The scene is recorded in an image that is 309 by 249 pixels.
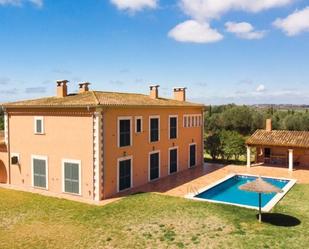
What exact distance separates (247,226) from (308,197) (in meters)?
7.43

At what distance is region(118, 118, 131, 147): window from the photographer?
70.3ft

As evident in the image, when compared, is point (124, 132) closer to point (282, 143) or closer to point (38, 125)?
point (38, 125)

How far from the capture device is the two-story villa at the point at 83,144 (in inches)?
789

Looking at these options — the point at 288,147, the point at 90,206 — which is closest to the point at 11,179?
the point at 90,206

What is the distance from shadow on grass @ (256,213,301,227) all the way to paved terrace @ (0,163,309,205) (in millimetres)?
5718

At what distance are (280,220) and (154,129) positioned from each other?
1171 centimetres

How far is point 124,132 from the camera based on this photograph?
2186 centimetres

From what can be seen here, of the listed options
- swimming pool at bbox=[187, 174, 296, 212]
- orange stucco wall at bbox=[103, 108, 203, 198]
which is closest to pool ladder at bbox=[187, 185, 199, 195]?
swimming pool at bbox=[187, 174, 296, 212]

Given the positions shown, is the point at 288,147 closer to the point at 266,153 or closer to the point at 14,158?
the point at 266,153

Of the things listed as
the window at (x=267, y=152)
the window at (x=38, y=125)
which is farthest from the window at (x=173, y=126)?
the window at (x=267, y=152)

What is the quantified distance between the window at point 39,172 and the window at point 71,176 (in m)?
1.72

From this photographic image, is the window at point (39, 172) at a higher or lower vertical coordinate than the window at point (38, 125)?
lower

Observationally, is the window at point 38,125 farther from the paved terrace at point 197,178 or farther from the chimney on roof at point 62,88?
the paved terrace at point 197,178

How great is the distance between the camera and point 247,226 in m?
15.2
